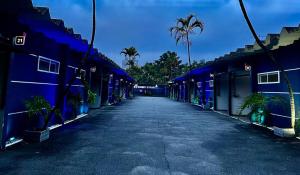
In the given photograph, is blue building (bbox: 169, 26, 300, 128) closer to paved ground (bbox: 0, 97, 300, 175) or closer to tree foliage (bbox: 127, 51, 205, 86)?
paved ground (bbox: 0, 97, 300, 175)

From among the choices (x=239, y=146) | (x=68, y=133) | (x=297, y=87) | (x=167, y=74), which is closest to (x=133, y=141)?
(x=68, y=133)

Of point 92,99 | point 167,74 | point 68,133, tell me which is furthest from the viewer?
point 167,74

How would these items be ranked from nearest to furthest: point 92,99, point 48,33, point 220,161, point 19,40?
point 220,161, point 19,40, point 48,33, point 92,99

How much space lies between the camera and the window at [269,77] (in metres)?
10.2

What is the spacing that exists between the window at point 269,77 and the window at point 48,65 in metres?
9.87

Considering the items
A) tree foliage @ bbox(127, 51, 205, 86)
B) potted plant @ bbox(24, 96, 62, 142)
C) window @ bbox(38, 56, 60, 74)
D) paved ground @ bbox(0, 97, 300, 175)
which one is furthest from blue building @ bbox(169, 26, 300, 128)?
tree foliage @ bbox(127, 51, 205, 86)

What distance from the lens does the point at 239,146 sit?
6.73m

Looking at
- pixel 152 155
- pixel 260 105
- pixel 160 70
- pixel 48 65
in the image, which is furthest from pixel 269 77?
pixel 160 70

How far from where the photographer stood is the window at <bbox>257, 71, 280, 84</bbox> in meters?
10.2

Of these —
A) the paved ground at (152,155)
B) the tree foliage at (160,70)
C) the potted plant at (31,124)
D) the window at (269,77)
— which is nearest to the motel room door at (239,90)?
the window at (269,77)

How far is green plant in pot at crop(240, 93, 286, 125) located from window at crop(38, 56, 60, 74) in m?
8.28

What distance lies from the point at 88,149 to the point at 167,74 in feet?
195

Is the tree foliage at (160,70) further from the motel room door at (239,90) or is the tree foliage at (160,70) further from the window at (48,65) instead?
the window at (48,65)

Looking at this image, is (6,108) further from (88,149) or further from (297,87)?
(297,87)
